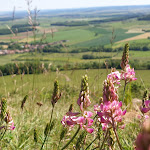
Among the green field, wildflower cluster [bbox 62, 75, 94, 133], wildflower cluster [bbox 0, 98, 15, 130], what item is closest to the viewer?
wildflower cluster [bbox 62, 75, 94, 133]

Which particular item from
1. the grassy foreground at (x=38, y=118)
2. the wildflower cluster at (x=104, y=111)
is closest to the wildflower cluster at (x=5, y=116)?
the grassy foreground at (x=38, y=118)

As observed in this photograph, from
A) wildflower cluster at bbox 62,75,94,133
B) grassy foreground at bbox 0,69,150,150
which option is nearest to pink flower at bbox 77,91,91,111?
wildflower cluster at bbox 62,75,94,133

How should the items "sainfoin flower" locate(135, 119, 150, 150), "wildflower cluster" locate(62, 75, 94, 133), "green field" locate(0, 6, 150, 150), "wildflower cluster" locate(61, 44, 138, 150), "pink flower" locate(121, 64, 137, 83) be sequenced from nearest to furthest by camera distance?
"sainfoin flower" locate(135, 119, 150, 150) → "wildflower cluster" locate(61, 44, 138, 150) → "wildflower cluster" locate(62, 75, 94, 133) → "pink flower" locate(121, 64, 137, 83) → "green field" locate(0, 6, 150, 150)

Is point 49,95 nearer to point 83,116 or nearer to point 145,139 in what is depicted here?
point 83,116

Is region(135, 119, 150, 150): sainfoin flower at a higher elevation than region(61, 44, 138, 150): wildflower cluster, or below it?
higher

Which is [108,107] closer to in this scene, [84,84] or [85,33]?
[84,84]

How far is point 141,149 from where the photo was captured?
0.46 metres

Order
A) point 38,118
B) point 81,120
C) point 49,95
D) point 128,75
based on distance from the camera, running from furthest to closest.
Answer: point 49,95, point 38,118, point 128,75, point 81,120

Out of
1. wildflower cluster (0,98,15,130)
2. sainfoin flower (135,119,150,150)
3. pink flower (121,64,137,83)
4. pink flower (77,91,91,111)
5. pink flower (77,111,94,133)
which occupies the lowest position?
wildflower cluster (0,98,15,130)

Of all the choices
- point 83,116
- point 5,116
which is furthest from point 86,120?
point 5,116

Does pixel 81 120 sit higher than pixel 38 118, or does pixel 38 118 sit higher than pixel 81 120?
pixel 81 120

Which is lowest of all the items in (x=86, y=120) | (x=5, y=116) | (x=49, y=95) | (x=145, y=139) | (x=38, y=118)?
(x=49, y=95)

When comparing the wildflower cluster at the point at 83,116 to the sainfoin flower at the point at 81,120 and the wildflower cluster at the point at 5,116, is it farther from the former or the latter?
the wildflower cluster at the point at 5,116

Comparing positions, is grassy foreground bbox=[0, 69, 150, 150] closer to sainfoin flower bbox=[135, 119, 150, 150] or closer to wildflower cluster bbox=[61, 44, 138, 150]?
wildflower cluster bbox=[61, 44, 138, 150]
